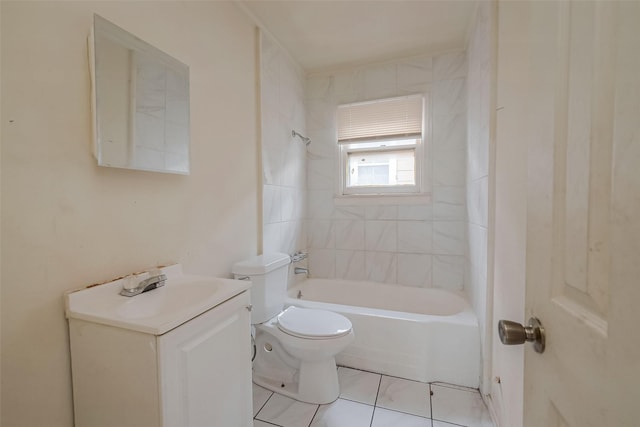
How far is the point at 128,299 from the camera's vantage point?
0.99m

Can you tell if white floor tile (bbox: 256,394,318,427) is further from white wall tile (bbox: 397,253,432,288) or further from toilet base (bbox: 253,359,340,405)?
white wall tile (bbox: 397,253,432,288)

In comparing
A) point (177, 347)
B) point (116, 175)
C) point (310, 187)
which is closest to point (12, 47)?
point (116, 175)

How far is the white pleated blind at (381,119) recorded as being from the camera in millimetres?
2434

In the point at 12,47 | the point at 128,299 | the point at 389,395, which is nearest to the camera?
the point at 12,47

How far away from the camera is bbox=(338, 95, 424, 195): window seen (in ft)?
8.05

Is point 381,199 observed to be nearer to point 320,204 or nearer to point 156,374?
point 320,204

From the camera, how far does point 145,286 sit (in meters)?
1.05

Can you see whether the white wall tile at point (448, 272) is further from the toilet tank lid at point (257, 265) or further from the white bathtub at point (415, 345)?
the toilet tank lid at point (257, 265)

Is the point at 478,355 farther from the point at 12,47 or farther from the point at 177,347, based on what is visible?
the point at 12,47

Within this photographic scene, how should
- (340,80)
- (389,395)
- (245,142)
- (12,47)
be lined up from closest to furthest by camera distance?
(12,47) → (389,395) → (245,142) → (340,80)

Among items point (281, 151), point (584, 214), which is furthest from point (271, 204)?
point (584, 214)

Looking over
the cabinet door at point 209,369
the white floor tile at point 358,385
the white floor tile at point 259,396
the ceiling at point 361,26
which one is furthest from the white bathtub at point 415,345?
the ceiling at point 361,26

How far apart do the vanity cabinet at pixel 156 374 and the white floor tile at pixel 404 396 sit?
3.10 ft

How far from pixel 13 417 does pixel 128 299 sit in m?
0.39
